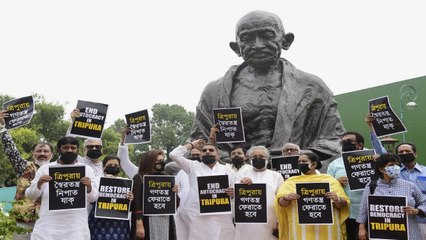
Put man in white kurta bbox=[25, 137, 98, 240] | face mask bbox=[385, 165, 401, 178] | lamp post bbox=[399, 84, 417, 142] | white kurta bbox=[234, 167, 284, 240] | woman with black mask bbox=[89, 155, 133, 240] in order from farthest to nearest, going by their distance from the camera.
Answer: lamp post bbox=[399, 84, 417, 142] < white kurta bbox=[234, 167, 284, 240] < woman with black mask bbox=[89, 155, 133, 240] < face mask bbox=[385, 165, 401, 178] < man in white kurta bbox=[25, 137, 98, 240]

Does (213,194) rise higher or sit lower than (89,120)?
lower

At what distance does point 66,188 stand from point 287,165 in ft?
9.66

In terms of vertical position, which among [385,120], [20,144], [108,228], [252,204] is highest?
[20,144]

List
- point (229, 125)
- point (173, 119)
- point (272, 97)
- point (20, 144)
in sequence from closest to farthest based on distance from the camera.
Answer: point (229, 125) < point (272, 97) < point (20, 144) < point (173, 119)

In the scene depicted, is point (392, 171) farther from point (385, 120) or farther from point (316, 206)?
point (385, 120)

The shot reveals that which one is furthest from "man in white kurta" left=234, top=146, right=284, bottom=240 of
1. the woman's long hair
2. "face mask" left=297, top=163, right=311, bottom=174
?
the woman's long hair

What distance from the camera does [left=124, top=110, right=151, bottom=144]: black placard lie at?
27.1 feet

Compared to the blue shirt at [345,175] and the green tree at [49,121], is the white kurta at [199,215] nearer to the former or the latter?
the blue shirt at [345,175]

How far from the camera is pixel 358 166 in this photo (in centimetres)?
681

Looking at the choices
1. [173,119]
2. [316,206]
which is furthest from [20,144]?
[316,206]

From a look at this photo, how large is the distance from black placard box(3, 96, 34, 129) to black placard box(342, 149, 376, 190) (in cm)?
450

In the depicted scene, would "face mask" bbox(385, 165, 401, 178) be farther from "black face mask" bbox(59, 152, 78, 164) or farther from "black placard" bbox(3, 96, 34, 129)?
"black placard" bbox(3, 96, 34, 129)

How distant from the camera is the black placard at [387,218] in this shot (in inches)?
230

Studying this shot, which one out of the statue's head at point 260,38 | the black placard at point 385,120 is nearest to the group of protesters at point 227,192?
the black placard at point 385,120
